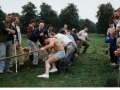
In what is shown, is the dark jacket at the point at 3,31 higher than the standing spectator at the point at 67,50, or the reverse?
the dark jacket at the point at 3,31

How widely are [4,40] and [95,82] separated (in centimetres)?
340

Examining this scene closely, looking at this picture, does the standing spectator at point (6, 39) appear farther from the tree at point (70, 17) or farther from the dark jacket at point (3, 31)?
the tree at point (70, 17)

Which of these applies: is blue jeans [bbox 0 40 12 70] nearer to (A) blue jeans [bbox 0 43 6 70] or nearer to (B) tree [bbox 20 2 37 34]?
(A) blue jeans [bbox 0 43 6 70]

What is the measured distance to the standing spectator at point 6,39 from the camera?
6977 mm

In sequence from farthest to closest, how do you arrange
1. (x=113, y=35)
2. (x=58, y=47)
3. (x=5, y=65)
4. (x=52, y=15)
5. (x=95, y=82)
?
(x=52, y=15), (x=113, y=35), (x=5, y=65), (x=58, y=47), (x=95, y=82)

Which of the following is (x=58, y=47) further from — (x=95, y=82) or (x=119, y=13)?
(x=119, y=13)

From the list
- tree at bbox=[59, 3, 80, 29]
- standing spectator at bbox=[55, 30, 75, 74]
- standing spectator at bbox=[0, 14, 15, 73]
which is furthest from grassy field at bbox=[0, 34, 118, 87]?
tree at bbox=[59, 3, 80, 29]

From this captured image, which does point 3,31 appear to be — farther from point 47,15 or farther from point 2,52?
point 47,15

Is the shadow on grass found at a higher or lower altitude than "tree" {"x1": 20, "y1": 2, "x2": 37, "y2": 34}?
lower

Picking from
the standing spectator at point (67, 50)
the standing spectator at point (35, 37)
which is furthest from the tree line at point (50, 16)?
the standing spectator at point (67, 50)

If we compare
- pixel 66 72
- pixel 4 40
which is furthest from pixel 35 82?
pixel 4 40

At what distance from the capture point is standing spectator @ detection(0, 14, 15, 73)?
6977 millimetres

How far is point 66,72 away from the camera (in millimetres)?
7273

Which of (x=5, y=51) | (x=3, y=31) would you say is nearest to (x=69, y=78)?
(x=5, y=51)
